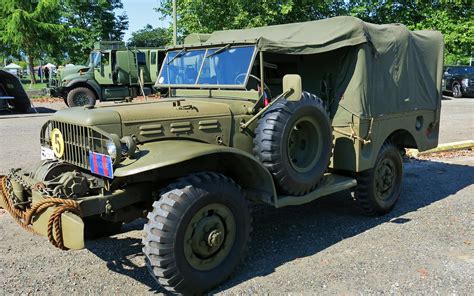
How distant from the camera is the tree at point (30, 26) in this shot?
2677cm

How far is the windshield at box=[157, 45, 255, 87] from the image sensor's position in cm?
474

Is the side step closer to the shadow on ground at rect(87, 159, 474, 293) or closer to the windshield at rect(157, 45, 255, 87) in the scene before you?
the shadow on ground at rect(87, 159, 474, 293)

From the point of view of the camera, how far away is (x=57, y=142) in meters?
4.36

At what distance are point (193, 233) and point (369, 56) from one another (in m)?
2.83

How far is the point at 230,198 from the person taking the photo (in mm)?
3924

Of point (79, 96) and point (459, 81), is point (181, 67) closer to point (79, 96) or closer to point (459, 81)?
point (79, 96)

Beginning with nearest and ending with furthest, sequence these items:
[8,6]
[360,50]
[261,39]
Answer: [261,39] < [360,50] < [8,6]

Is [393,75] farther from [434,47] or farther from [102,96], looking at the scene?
[102,96]

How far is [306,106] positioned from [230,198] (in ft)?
3.95

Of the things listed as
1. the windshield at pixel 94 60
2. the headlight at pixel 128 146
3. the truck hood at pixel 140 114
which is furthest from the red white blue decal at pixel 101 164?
the windshield at pixel 94 60

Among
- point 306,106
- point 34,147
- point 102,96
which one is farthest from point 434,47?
point 102,96

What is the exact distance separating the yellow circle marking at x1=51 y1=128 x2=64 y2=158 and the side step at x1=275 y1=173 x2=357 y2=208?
1944 millimetres

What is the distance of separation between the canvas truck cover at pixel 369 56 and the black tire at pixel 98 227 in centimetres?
216

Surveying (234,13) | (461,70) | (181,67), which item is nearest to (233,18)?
(234,13)
